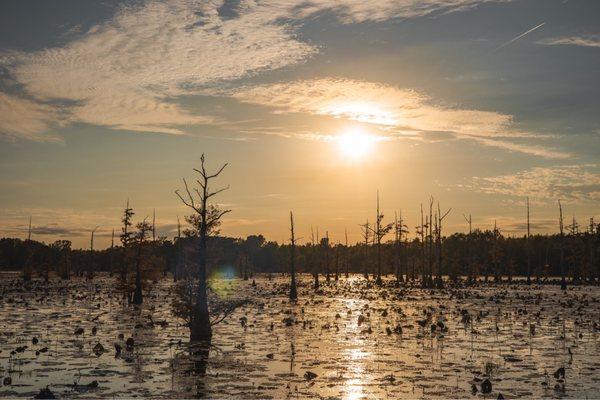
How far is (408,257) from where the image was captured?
5221 inches

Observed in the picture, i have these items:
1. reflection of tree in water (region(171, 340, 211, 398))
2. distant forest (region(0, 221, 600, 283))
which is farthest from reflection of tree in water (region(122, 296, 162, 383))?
distant forest (region(0, 221, 600, 283))

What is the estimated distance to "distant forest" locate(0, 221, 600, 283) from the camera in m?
83.3

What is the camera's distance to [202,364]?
17.8 metres

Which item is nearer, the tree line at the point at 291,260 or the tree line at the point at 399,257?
the tree line at the point at 291,260

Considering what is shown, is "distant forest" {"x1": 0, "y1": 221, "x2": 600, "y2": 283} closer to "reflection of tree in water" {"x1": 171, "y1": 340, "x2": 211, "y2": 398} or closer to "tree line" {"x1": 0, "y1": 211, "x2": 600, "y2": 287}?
"tree line" {"x1": 0, "y1": 211, "x2": 600, "y2": 287}

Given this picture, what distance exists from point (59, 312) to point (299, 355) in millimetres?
21820

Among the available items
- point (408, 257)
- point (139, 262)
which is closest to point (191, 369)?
point (139, 262)

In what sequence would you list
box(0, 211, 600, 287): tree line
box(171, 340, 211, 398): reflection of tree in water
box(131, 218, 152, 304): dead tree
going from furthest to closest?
box(0, 211, 600, 287): tree line, box(131, 218, 152, 304): dead tree, box(171, 340, 211, 398): reflection of tree in water

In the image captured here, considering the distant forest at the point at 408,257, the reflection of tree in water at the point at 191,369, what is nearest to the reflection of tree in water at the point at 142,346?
the reflection of tree in water at the point at 191,369

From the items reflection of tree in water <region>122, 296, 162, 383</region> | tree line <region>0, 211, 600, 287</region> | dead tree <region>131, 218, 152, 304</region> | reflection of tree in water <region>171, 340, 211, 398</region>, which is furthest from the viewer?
tree line <region>0, 211, 600, 287</region>

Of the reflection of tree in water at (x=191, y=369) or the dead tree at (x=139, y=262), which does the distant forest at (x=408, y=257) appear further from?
the reflection of tree in water at (x=191, y=369)

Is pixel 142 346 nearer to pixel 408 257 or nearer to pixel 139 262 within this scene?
pixel 139 262

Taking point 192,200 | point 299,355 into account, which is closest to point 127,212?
point 192,200

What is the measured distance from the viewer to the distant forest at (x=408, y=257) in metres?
83.3
